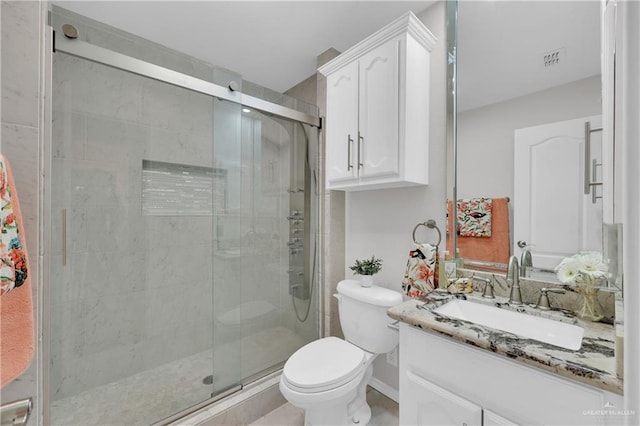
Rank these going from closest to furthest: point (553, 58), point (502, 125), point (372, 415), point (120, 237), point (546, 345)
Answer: point (546, 345)
point (553, 58)
point (502, 125)
point (372, 415)
point (120, 237)

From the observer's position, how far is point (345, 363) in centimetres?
139

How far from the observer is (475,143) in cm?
137

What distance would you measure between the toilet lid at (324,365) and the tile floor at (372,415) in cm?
46

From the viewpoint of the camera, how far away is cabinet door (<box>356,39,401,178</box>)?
1429 mm

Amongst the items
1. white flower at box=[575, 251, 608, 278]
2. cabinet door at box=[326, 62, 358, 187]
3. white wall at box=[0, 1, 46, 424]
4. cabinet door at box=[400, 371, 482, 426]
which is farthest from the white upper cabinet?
white wall at box=[0, 1, 46, 424]

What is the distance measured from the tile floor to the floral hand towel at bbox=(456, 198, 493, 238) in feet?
3.84

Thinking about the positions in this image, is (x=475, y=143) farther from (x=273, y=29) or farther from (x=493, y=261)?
(x=273, y=29)

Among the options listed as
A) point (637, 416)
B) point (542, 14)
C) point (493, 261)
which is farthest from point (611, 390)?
point (542, 14)

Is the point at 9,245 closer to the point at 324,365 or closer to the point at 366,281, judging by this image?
the point at 324,365

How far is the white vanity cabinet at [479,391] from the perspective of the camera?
712 mm

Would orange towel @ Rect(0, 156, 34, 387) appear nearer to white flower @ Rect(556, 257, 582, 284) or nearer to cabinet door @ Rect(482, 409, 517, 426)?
cabinet door @ Rect(482, 409, 517, 426)

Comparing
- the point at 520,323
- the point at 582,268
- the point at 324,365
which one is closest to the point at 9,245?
the point at 324,365

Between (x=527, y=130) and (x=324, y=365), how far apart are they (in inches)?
58.2

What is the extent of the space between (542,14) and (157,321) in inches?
111
